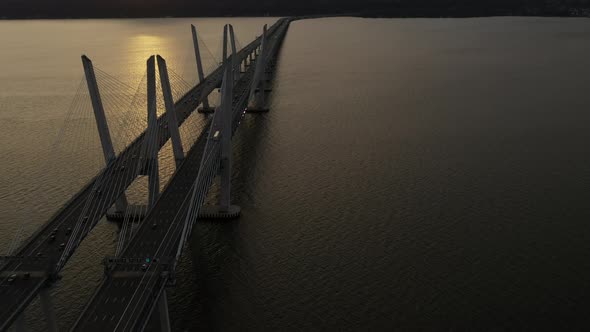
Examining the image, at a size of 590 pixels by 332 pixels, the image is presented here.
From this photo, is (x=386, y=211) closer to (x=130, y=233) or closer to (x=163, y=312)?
(x=130, y=233)

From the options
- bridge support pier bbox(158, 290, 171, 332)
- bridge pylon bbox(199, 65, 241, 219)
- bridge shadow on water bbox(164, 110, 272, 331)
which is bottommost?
bridge support pier bbox(158, 290, 171, 332)

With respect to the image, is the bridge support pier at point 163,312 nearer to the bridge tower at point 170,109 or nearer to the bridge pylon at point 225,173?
the bridge pylon at point 225,173

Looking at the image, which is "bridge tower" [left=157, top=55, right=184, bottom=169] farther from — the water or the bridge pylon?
the water

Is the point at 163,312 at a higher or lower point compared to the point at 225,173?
lower

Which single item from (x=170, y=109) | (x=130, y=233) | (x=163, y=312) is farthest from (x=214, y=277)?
(x=170, y=109)

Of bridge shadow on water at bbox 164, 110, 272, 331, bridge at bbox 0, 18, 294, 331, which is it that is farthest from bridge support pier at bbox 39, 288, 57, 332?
bridge shadow on water at bbox 164, 110, 272, 331

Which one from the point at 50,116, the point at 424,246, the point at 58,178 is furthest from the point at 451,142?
the point at 50,116

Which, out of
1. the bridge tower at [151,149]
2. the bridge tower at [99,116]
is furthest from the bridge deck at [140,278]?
the bridge tower at [99,116]
